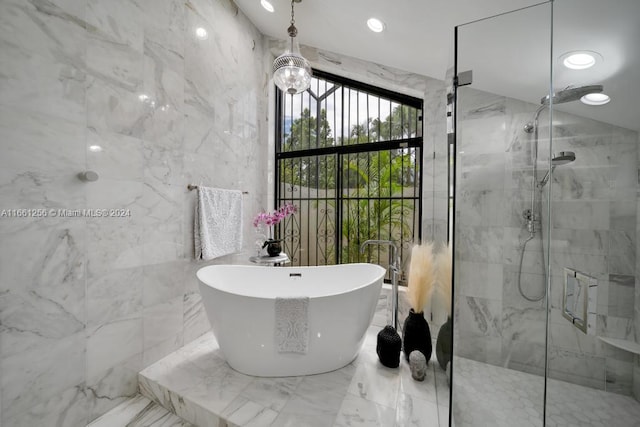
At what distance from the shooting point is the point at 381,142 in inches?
107

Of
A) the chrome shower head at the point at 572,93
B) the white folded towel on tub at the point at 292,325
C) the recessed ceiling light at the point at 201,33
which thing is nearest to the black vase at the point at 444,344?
the white folded towel on tub at the point at 292,325

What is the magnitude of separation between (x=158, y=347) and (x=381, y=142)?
2.66 metres

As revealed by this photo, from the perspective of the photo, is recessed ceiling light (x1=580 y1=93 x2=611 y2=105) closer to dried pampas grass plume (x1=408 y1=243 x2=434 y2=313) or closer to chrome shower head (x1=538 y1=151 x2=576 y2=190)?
chrome shower head (x1=538 y1=151 x2=576 y2=190)

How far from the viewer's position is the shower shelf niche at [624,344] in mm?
1239

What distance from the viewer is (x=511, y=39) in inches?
59.2

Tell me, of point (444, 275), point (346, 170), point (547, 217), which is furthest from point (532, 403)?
point (346, 170)

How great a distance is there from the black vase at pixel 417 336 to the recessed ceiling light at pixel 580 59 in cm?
171

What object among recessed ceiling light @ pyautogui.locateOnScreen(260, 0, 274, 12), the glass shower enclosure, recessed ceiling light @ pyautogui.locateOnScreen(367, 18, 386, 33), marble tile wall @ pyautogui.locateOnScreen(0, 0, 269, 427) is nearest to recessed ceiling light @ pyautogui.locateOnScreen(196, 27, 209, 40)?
marble tile wall @ pyautogui.locateOnScreen(0, 0, 269, 427)

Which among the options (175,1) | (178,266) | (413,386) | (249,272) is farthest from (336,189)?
(175,1)

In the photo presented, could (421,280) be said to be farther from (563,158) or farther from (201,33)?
(201,33)

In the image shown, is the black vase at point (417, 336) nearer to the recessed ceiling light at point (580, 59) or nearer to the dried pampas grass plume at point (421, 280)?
the dried pampas grass plume at point (421, 280)

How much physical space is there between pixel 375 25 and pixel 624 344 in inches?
96.7

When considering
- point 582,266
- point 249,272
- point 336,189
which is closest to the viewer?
point 582,266

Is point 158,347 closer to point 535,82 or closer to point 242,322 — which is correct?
point 242,322
